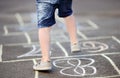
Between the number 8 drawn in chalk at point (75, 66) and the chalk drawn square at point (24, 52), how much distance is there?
21 centimetres

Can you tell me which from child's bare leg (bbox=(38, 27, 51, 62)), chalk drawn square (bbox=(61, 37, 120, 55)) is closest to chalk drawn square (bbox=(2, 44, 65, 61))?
chalk drawn square (bbox=(61, 37, 120, 55))

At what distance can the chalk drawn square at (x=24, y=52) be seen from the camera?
110 inches

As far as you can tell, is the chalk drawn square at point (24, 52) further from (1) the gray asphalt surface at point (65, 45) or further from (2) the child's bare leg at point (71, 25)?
(2) the child's bare leg at point (71, 25)

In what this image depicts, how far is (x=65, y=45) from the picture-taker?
124 inches

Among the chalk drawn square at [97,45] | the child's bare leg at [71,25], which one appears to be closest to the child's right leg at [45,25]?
the child's bare leg at [71,25]

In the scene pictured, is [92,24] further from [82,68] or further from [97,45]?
[82,68]

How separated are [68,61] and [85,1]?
322 centimetres

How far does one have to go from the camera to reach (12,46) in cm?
314

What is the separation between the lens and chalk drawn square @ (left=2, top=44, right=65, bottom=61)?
278 cm

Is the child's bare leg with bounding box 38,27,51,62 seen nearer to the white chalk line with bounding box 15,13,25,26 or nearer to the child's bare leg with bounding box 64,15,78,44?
the child's bare leg with bounding box 64,15,78,44

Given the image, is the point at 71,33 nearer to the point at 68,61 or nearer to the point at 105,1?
the point at 68,61

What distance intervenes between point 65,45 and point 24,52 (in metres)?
0.45

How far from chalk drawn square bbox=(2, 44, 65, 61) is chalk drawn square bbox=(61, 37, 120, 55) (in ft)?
0.37

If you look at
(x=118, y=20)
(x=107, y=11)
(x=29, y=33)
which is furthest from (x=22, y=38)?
(x=107, y=11)
